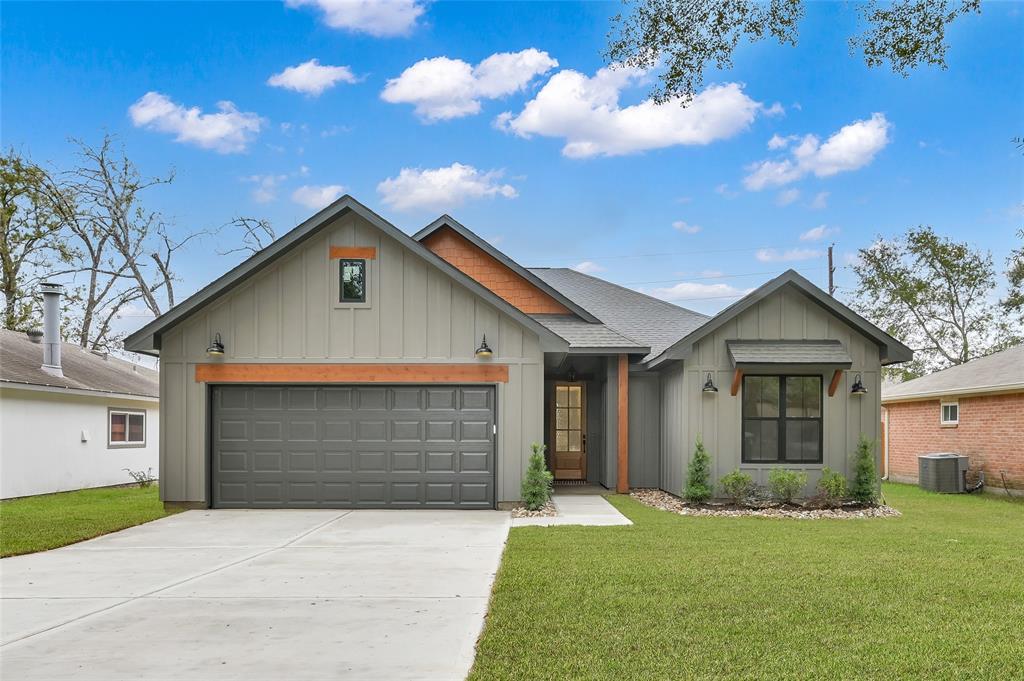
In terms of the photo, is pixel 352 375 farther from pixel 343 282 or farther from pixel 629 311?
pixel 629 311

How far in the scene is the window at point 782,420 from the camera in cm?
1410

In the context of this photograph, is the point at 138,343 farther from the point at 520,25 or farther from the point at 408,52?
the point at 408,52

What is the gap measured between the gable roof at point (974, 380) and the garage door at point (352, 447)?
10.8 metres

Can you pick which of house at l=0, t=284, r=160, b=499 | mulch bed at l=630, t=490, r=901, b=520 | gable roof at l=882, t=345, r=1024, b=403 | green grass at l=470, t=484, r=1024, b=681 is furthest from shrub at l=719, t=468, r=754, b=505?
house at l=0, t=284, r=160, b=499

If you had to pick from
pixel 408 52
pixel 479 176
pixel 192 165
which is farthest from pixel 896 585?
pixel 192 165

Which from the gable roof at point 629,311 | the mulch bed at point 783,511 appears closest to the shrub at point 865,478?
the mulch bed at point 783,511

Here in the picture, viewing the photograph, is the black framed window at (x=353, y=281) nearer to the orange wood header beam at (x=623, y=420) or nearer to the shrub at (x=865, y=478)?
the orange wood header beam at (x=623, y=420)

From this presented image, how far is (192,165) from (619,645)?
30.6 metres

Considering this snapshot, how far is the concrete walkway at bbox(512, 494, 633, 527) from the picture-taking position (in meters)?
11.6

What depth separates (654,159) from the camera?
28.6 metres

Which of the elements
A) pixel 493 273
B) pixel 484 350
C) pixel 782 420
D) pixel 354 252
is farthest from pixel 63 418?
pixel 782 420

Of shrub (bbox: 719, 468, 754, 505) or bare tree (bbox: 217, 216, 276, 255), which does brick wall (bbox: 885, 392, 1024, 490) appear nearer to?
shrub (bbox: 719, 468, 754, 505)

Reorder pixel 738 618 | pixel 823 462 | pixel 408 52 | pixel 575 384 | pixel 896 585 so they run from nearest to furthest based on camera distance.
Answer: pixel 738 618 < pixel 896 585 < pixel 823 462 < pixel 575 384 < pixel 408 52

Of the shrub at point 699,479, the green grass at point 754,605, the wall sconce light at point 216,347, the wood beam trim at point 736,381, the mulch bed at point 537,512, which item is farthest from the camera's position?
the wood beam trim at point 736,381
